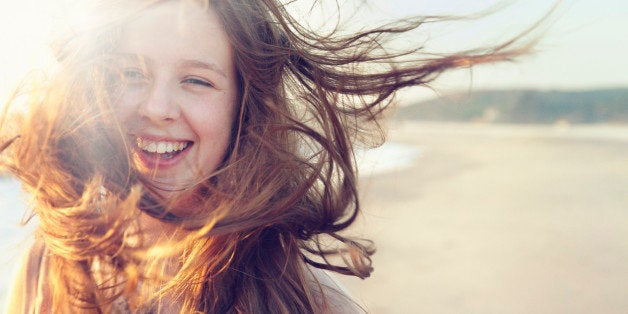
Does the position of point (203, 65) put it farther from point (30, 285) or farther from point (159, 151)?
point (30, 285)

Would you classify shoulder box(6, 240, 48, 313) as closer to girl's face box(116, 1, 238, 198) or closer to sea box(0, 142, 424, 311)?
sea box(0, 142, 424, 311)

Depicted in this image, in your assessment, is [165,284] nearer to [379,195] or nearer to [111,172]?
[111,172]

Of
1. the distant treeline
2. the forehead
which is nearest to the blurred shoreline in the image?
the forehead

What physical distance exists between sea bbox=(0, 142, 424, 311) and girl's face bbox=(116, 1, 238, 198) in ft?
1.74

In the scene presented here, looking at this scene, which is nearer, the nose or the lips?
the nose

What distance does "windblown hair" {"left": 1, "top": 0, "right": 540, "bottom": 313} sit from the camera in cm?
194

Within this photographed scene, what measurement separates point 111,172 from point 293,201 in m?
0.61

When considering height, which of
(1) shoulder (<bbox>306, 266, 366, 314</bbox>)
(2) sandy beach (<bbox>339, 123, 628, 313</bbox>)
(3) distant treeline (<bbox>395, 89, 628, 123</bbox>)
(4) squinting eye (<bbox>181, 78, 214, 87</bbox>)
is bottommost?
(3) distant treeline (<bbox>395, 89, 628, 123</bbox>)

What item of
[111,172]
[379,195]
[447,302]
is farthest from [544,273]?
[379,195]

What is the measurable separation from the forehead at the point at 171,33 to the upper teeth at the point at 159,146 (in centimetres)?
27

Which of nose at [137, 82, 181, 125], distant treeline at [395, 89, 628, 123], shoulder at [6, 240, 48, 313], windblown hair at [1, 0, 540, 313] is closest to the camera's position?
nose at [137, 82, 181, 125]

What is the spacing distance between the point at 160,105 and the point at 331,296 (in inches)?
32.4

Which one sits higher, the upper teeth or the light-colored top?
the upper teeth

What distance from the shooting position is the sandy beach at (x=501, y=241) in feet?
14.9
